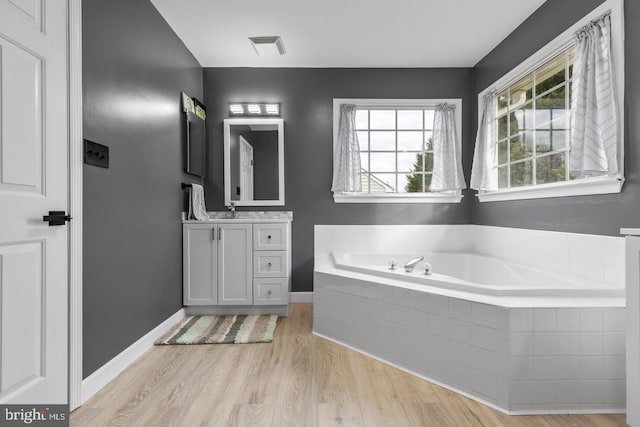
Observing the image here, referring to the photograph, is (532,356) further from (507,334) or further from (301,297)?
(301,297)

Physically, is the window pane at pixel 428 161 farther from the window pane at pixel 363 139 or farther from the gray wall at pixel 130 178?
the gray wall at pixel 130 178

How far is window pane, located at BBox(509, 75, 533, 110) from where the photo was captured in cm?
278

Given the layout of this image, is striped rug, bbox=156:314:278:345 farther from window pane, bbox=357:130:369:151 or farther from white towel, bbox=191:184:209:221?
window pane, bbox=357:130:369:151

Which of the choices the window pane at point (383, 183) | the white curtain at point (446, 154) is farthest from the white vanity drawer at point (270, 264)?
the white curtain at point (446, 154)

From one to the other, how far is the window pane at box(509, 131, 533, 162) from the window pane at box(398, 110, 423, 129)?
38.3 inches

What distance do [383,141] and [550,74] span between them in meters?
1.57

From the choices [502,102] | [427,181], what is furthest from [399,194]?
[502,102]

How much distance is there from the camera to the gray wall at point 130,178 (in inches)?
69.4

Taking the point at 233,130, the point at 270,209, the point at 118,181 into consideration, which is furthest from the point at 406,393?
the point at 233,130

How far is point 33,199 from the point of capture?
1.37 metres

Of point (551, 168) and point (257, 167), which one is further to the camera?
point (257, 167)

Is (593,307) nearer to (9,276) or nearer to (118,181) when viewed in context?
(9,276)

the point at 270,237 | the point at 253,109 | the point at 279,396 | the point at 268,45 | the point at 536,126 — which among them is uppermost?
the point at 268,45

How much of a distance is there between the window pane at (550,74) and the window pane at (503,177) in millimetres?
723
